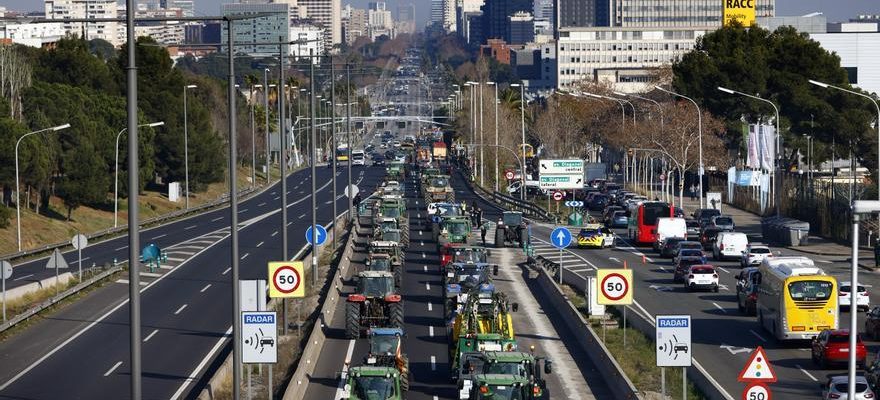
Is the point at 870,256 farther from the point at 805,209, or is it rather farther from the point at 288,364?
the point at 288,364

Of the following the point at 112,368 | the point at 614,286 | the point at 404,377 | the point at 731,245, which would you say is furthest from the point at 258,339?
the point at 731,245

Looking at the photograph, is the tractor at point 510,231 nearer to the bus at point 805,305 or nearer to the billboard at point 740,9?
the bus at point 805,305

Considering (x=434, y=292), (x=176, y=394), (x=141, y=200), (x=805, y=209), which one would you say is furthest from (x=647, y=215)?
(x=176, y=394)

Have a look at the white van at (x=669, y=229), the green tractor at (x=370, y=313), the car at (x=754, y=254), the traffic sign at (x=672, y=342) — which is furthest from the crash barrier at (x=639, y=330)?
the white van at (x=669, y=229)

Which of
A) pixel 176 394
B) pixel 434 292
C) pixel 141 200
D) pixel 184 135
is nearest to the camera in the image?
pixel 176 394

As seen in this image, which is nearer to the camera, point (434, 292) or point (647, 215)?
point (434, 292)

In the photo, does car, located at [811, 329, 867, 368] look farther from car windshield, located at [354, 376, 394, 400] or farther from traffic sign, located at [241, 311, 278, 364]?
traffic sign, located at [241, 311, 278, 364]
